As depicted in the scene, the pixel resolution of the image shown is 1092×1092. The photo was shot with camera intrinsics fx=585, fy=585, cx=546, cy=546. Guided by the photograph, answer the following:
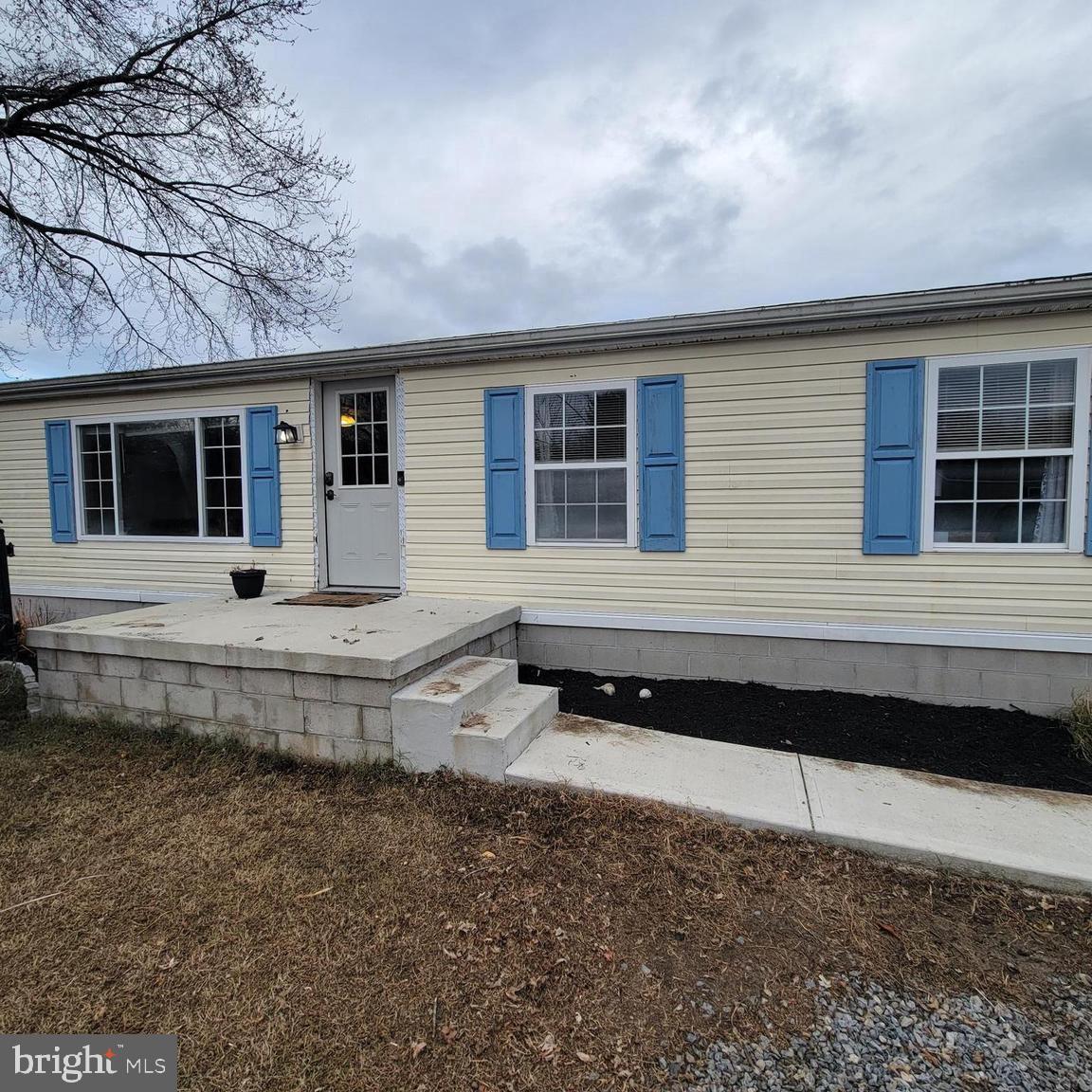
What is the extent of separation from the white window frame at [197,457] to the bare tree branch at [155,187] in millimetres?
1192

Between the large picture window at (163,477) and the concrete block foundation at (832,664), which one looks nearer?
the concrete block foundation at (832,664)

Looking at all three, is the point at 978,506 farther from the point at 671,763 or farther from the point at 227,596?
the point at 227,596

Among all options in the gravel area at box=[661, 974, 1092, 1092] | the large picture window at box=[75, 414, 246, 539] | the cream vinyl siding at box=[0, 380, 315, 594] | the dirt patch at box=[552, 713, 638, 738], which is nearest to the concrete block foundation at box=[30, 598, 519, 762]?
the dirt patch at box=[552, 713, 638, 738]

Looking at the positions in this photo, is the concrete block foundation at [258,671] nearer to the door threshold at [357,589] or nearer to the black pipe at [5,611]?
the door threshold at [357,589]

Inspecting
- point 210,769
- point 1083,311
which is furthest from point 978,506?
point 210,769

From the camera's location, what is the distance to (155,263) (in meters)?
6.75

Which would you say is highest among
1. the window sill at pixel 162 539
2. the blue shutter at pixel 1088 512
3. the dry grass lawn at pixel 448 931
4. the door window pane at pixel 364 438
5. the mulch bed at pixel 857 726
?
the door window pane at pixel 364 438

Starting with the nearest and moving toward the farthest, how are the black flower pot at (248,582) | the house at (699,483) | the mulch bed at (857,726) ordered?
1. the mulch bed at (857,726)
2. the house at (699,483)
3. the black flower pot at (248,582)

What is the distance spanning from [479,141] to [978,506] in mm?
7930

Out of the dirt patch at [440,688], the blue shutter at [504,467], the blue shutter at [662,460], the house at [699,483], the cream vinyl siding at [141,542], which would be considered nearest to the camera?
the dirt patch at [440,688]

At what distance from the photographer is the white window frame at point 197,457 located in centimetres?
569

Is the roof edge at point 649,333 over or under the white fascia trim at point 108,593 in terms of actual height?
over

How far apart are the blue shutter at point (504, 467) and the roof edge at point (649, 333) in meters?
0.38

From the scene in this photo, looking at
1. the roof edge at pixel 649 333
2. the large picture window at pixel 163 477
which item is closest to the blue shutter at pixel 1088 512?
the roof edge at pixel 649 333
